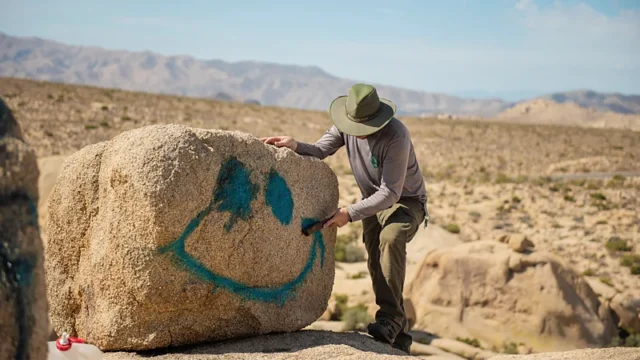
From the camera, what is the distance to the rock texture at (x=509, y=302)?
7.60 metres

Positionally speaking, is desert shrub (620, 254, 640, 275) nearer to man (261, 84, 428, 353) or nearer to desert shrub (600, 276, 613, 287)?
desert shrub (600, 276, 613, 287)

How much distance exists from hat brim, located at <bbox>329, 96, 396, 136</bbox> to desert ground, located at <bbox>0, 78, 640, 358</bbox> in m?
3.92

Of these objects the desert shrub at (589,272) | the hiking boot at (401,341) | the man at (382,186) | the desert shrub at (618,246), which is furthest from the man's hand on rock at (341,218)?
the desert shrub at (618,246)

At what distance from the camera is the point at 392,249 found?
453cm

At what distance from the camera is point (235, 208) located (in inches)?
162

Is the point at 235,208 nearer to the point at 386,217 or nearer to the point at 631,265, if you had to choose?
the point at 386,217

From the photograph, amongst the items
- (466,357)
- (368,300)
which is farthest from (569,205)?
(466,357)

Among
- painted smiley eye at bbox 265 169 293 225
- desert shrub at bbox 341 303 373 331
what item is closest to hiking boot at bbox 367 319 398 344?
painted smiley eye at bbox 265 169 293 225

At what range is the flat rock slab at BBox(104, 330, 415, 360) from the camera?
3.87 m

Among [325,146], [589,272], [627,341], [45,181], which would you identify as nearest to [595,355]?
[325,146]

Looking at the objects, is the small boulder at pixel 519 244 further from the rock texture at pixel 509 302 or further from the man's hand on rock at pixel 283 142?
the man's hand on rock at pixel 283 142

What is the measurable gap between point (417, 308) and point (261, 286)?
13.9 feet

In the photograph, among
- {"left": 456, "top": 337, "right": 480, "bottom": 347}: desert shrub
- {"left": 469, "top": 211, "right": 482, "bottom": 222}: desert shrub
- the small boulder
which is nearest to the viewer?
{"left": 456, "top": 337, "right": 480, "bottom": 347}: desert shrub

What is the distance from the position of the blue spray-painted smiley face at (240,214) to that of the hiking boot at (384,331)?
0.67m
